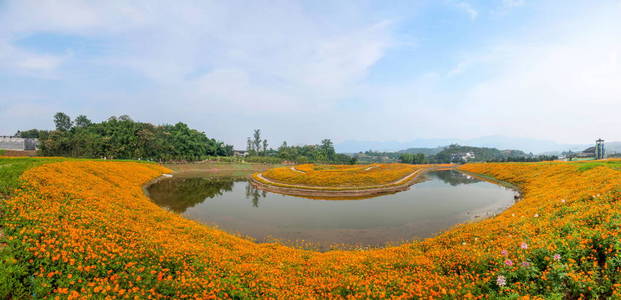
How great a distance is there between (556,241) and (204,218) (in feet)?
59.7

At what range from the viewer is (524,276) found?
469 centimetres

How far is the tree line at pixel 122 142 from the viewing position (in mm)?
50188

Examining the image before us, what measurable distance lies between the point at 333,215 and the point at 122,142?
6343 cm

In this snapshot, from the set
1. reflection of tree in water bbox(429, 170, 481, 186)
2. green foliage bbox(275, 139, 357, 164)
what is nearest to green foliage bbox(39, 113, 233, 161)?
green foliage bbox(275, 139, 357, 164)

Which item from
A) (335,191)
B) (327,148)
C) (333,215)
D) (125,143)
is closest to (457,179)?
(335,191)

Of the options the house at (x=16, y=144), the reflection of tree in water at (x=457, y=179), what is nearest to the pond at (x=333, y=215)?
the reflection of tree in water at (x=457, y=179)

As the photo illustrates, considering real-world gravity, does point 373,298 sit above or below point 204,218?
above

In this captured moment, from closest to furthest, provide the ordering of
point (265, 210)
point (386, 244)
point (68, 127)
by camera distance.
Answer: point (386, 244), point (265, 210), point (68, 127)

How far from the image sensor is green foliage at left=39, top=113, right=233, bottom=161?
5019 cm

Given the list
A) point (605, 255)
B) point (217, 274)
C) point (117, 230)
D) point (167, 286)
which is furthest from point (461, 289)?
point (117, 230)

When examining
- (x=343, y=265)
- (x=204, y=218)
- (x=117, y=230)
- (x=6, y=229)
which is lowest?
(x=204, y=218)

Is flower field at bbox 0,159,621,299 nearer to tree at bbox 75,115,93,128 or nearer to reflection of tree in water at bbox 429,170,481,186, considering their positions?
reflection of tree in water at bbox 429,170,481,186

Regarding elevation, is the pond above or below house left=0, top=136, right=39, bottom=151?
below

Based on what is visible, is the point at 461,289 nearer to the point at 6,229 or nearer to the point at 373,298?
the point at 373,298
